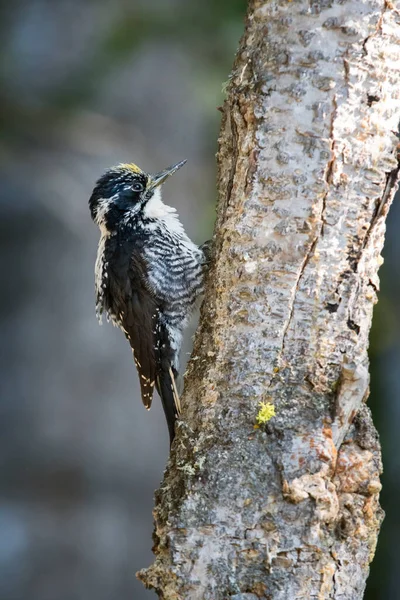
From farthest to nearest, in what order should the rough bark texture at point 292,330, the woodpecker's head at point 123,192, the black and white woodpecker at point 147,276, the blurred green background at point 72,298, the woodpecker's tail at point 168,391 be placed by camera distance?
the blurred green background at point 72,298 < the woodpecker's head at point 123,192 < the black and white woodpecker at point 147,276 < the woodpecker's tail at point 168,391 < the rough bark texture at point 292,330

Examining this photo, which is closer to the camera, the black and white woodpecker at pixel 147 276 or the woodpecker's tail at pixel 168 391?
the woodpecker's tail at pixel 168 391

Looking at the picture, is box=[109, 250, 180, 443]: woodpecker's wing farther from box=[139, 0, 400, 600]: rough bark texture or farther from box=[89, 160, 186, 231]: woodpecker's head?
box=[139, 0, 400, 600]: rough bark texture

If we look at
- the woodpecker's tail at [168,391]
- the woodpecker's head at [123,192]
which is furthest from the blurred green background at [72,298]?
the woodpecker's tail at [168,391]

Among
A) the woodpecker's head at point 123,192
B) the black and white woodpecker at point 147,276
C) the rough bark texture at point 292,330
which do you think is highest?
the woodpecker's head at point 123,192

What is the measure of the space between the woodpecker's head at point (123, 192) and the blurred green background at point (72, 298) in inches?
69.5

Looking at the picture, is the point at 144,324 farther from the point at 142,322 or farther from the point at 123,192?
the point at 123,192

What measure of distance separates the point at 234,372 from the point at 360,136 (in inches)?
30.5

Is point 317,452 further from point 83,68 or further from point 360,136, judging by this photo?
point 83,68

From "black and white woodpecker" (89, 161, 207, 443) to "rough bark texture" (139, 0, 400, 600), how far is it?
3.71ft

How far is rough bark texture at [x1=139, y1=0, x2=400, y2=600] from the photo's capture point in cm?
227

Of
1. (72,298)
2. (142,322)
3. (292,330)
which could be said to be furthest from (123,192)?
(72,298)

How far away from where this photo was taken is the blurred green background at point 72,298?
5.96 metres

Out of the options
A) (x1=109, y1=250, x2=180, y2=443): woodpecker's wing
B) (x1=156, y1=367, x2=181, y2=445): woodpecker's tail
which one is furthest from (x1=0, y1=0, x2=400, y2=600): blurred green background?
(x1=156, y1=367, x2=181, y2=445): woodpecker's tail

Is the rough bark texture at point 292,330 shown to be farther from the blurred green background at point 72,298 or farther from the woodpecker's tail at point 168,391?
the blurred green background at point 72,298
